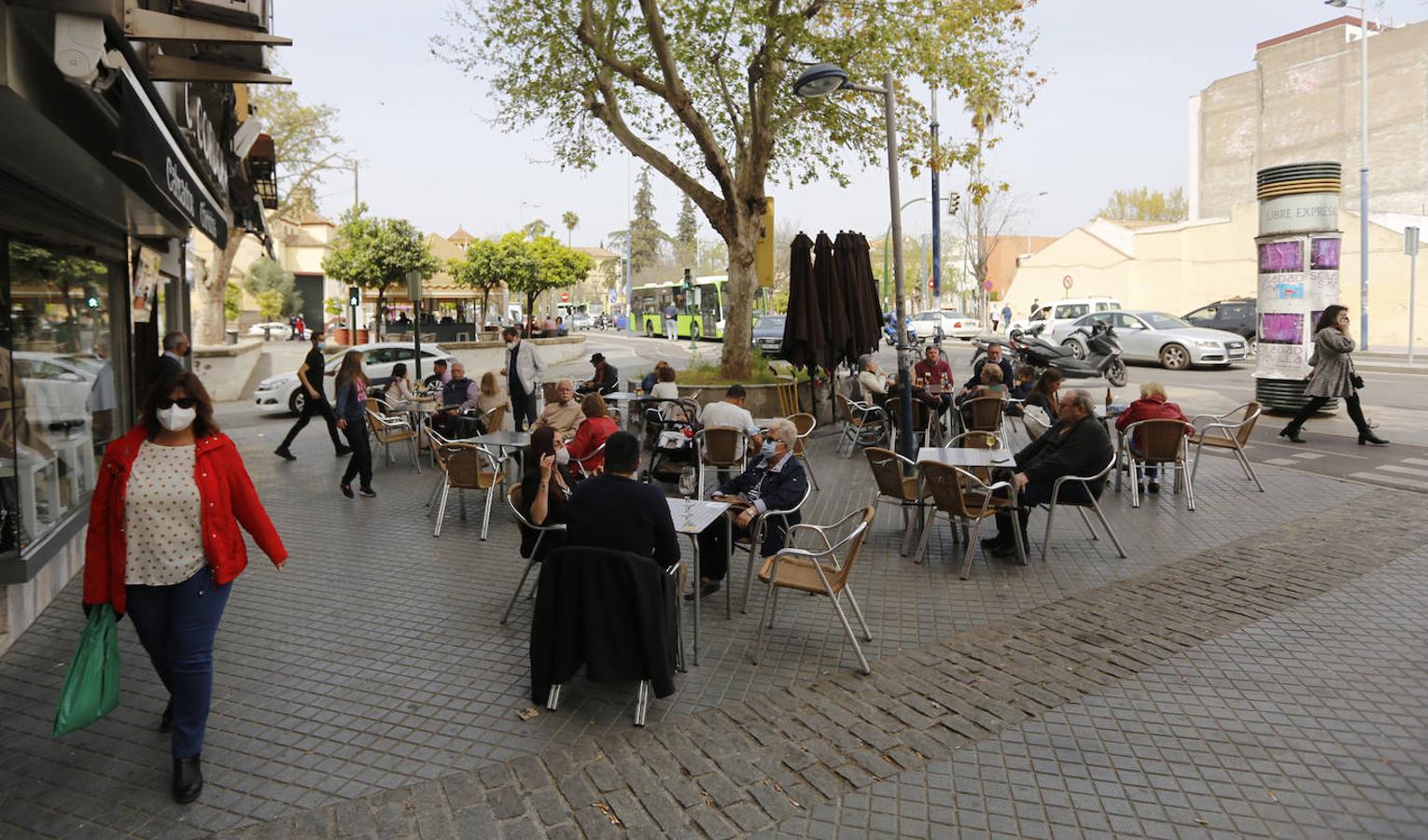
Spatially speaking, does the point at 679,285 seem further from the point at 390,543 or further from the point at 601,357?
the point at 390,543

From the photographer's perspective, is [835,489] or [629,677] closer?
[629,677]

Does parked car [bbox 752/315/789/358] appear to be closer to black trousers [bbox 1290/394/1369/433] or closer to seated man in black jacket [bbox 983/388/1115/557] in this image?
black trousers [bbox 1290/394/1369/433]

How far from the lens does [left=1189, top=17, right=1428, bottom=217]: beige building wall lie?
37.8 meters

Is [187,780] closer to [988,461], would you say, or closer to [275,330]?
[988,461]

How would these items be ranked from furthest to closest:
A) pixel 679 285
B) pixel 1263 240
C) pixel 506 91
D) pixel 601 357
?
pixel 679 285
pixel 506 91
pixel 1263 240
pixel 601 357

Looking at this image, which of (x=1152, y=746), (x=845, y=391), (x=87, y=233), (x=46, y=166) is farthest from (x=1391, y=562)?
(x=87, y=233)

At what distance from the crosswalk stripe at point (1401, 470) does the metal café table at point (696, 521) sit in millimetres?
8235

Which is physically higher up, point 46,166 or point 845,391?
point 46,166

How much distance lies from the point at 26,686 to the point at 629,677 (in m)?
3.26

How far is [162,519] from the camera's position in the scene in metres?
3.61

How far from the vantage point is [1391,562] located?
263 inches

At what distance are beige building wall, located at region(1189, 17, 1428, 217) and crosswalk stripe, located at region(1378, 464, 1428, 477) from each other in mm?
32378

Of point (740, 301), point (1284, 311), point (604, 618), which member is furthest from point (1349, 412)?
point (604, 618)

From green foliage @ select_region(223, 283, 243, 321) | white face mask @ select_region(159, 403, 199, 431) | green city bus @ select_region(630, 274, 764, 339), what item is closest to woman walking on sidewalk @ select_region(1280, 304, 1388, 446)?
white face mask @ select_region(159, 403, 199, 431)
